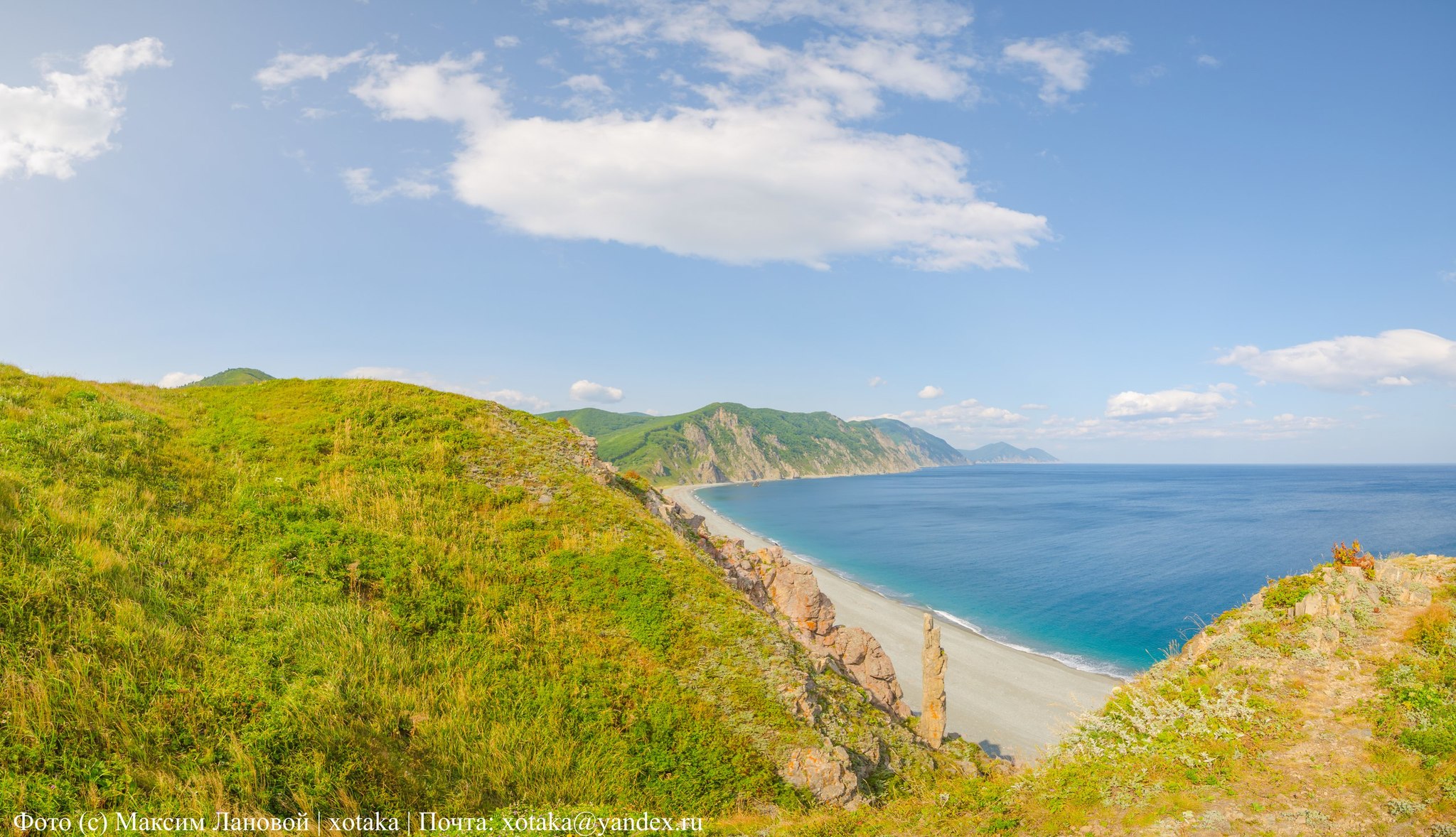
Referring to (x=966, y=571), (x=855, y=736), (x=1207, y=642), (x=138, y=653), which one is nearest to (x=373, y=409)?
(x=138, y=653)

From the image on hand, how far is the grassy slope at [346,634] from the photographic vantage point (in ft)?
28.7

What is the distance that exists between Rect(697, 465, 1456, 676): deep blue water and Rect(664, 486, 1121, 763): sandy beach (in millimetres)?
Result: 4266

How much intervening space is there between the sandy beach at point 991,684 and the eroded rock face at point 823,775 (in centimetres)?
2148

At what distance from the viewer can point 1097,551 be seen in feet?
297

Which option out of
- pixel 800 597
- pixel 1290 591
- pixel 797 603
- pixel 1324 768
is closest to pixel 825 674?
pixel 1324 768

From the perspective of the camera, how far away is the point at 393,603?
46.0ft

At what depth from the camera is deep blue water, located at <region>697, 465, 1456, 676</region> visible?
57438 mm

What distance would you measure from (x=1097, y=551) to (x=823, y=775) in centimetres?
9675

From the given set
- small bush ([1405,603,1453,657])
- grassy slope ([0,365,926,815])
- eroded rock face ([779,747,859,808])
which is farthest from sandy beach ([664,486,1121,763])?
grassy slope ([0,365,926,815])

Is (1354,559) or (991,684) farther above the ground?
(1354,559)

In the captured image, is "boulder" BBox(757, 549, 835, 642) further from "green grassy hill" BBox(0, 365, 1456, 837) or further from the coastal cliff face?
"green grassy hill" BBox(0, 365, 1456, 837)

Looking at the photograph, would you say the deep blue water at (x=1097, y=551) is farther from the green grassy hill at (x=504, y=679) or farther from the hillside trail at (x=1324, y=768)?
the green grassy hill at (x=504, y=679)

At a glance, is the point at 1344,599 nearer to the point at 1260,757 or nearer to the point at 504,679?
the point at 1260,757

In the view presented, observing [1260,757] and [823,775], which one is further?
[823,775]
